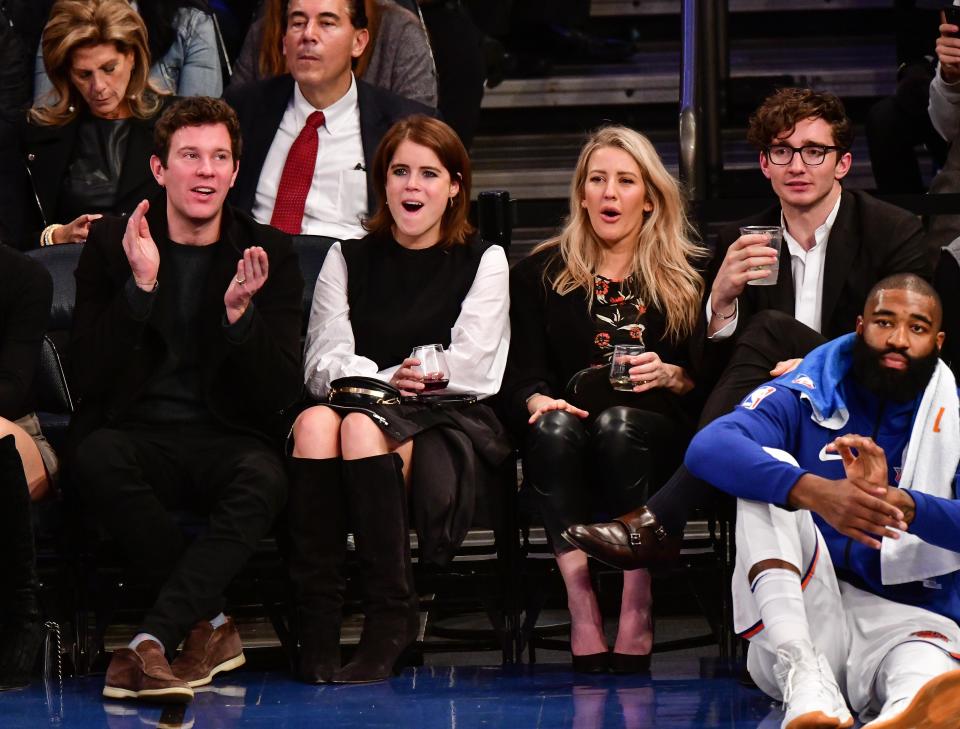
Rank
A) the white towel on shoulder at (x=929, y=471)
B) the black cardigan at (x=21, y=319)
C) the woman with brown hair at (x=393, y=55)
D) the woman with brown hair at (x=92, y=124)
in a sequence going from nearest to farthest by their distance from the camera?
the white towel on shoulder at (x=929, y=471) → the black cardigan at (x=21, y=319) → the woman with brown hair at (x=92, y=124) → the woman with brown hair at (x=393, y=55)

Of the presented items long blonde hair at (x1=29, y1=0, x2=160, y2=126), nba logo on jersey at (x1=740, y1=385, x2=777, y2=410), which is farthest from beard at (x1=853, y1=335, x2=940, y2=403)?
long blonde hair at (x1=29, y1=0, x2=160, y2=126)

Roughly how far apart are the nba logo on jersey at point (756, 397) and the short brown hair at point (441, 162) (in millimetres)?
1174

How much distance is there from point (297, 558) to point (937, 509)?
1625 millimetres

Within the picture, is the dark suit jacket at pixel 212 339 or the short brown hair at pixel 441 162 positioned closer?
the dark suit jacket at pixel 212 339

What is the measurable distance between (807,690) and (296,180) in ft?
8.42

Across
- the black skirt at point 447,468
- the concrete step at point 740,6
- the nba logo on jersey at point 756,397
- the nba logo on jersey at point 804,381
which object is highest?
the concrete step at point 740,6

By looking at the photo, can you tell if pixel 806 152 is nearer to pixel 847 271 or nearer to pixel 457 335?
pixel 847 271

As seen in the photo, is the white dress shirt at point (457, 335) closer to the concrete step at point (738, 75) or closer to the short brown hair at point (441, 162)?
the short brown hair at point (441, 162)

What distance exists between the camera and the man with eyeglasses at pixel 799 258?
4402 mm

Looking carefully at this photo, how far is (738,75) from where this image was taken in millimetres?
6523

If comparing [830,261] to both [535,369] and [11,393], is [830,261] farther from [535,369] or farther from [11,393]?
[11,393]

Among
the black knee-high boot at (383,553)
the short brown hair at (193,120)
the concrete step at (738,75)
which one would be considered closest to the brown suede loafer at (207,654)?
the black knee-high boot at (383,553)

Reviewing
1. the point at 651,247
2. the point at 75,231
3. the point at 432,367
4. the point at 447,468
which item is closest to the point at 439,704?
the point at 447,468

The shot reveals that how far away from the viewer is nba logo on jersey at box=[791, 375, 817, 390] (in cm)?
397
